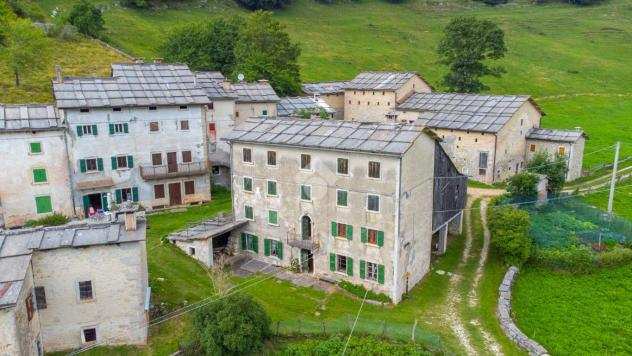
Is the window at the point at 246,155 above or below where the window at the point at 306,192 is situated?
above

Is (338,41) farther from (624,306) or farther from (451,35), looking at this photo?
(624,306)

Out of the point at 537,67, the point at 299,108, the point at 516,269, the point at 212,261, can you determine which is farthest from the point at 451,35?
the point at 212,261

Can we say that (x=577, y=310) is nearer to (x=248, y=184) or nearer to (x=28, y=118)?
(x=248, y=184)

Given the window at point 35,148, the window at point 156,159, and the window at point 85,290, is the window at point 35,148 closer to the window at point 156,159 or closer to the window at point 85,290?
the window at point 156,159

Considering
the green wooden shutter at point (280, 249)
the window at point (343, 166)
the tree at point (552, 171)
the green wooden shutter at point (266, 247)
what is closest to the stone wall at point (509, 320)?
the window at point (343, 166)

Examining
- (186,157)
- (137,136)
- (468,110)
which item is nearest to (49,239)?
(137,136)

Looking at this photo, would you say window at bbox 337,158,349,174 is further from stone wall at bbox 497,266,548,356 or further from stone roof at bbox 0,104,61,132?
stone roof at bbox 0,104,61,132
